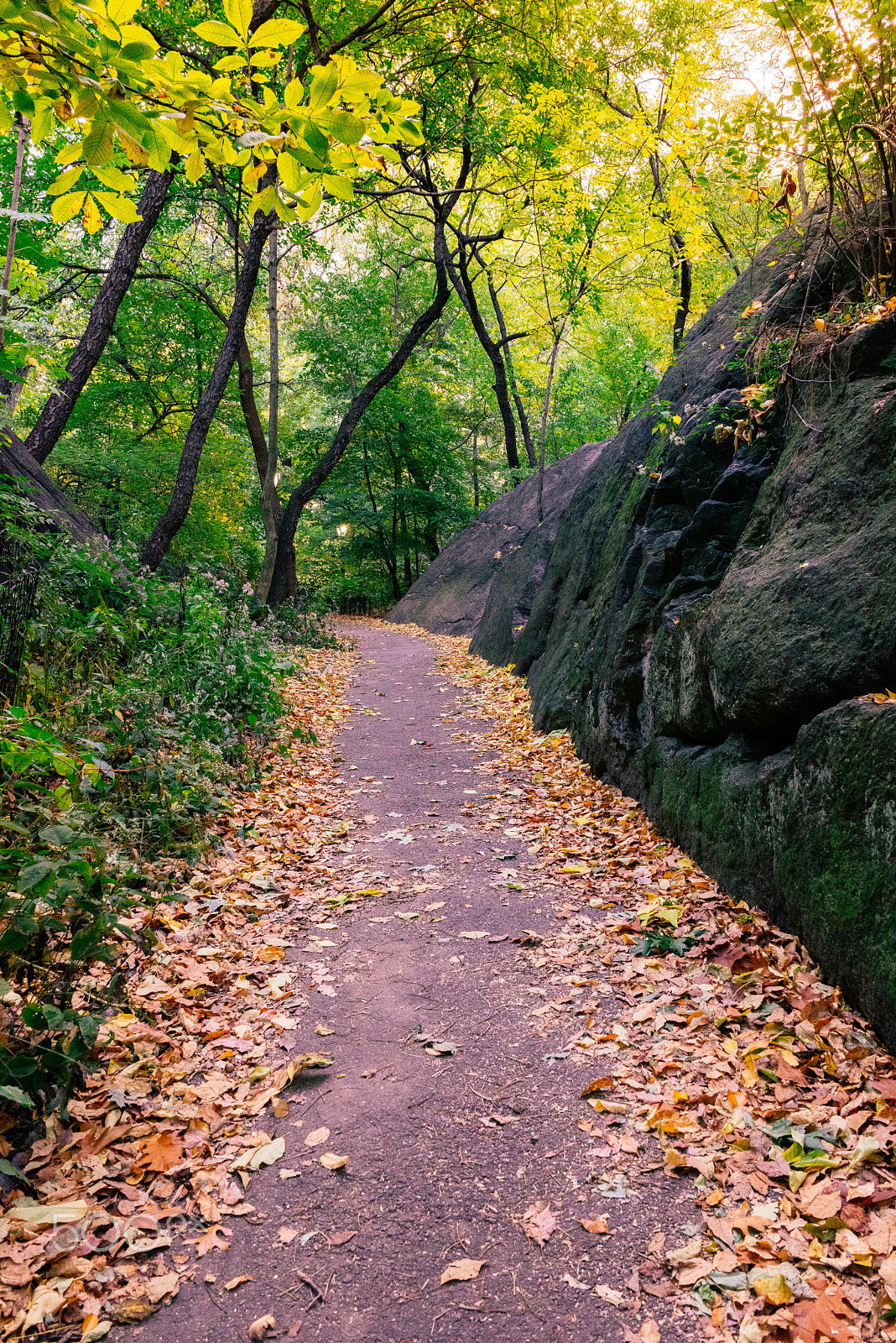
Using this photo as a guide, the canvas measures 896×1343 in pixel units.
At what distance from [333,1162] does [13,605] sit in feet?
13.0

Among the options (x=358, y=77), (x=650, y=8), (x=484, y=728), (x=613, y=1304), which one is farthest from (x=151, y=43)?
(x=650, y=8)

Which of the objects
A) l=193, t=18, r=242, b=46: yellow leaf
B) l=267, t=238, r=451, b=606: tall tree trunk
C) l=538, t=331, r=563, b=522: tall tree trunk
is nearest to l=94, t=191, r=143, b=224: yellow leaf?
l=193, t=18, r=242, b=46: yellow leaf

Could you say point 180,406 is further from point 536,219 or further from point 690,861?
point 690,861

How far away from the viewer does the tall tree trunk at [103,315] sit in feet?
26.4

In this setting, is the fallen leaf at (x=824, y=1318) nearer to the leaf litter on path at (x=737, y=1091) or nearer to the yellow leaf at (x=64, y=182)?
the leaf litter on path at (x=737, y=1091)

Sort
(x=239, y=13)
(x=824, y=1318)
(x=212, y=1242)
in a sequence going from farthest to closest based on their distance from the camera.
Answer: (x=212, y=1242) → (x=824, y=1318) → (x=239, y=13)

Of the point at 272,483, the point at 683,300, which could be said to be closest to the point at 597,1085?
the point at 272,483

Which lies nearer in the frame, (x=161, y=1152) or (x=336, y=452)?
(x=161, y=1152)

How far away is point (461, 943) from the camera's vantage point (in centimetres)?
400

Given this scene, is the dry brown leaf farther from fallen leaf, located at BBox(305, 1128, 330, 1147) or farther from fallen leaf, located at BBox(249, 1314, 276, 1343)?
fallen leaf, located at BBox(249, 1314, 276, 1343)

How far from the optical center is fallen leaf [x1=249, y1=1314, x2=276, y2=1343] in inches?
78.3

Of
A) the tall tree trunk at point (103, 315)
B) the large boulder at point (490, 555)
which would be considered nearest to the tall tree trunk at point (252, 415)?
the large boulder at point (490, 555)

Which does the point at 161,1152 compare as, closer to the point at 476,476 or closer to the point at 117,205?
the point at 117,205

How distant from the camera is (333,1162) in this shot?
101 inches
